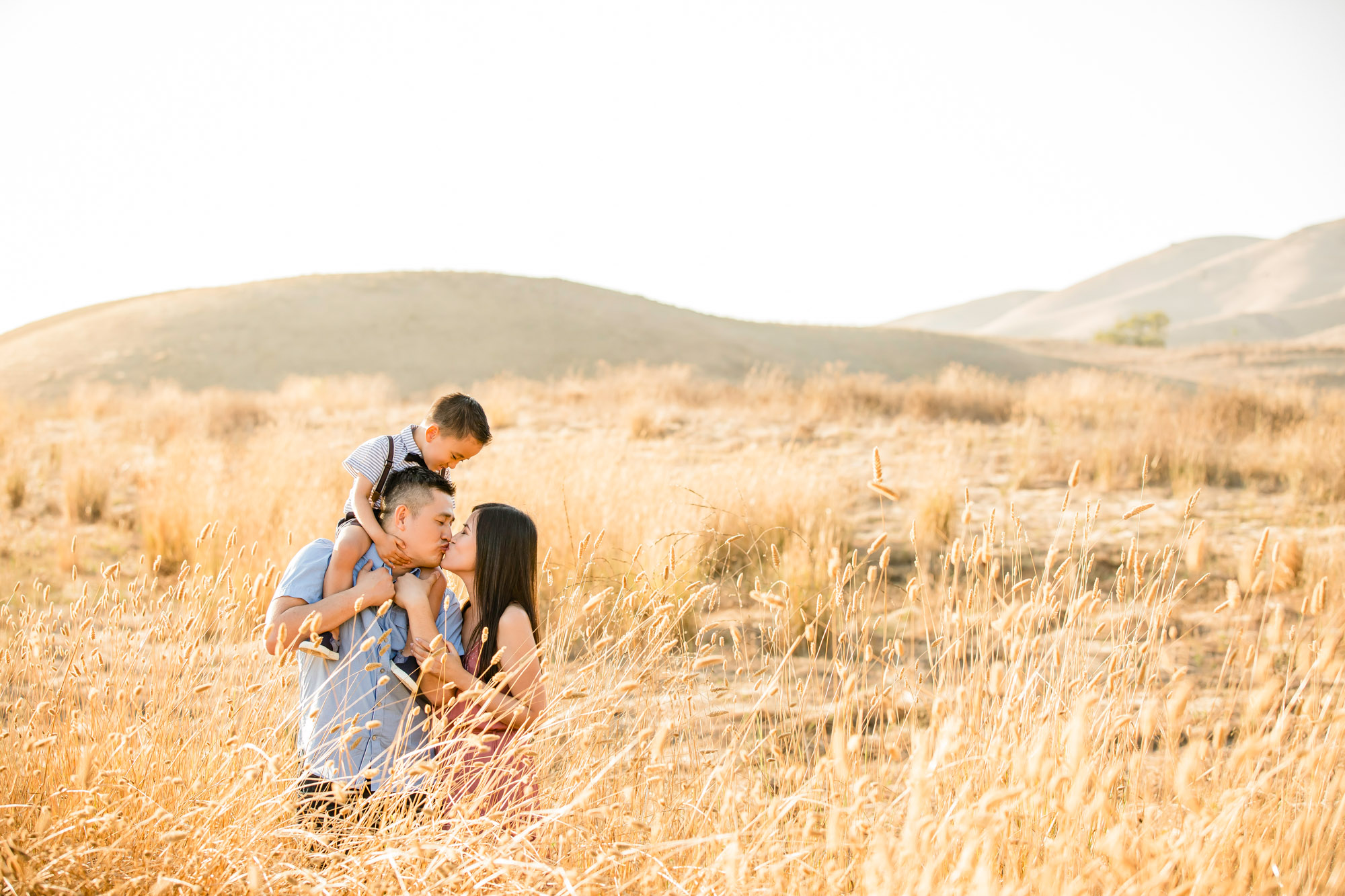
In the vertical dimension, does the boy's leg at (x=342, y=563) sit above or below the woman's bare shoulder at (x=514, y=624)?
above

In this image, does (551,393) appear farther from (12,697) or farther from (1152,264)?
(1152,264)

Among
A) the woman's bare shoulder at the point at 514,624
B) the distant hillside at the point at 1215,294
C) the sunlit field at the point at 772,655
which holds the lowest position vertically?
the sunlit field at the point at 772,655

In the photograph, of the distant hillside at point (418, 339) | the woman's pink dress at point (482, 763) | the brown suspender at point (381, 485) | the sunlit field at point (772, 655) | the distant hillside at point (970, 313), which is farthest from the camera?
the distant hillside at point (970, 313)

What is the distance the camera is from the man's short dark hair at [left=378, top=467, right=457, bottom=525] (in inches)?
88.5

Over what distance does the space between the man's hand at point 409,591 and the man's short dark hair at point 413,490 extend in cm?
19

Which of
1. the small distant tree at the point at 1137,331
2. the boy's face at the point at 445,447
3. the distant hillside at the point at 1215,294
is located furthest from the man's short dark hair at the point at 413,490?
the distant hillside at the point at 1215,294

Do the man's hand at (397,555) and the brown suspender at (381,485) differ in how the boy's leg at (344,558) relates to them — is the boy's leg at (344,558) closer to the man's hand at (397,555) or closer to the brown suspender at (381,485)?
the man's hand at (397,555)

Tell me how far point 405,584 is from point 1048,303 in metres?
182

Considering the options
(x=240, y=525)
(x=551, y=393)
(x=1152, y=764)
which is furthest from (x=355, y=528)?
(x=551, y=393)

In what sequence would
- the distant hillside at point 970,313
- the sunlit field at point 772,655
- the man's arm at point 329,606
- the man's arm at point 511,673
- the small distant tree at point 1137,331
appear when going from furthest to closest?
the distant hillside at point 970,313, the small distant tree at point 1137,331, the man's arm at point 329,606, the man's arm at point 511,673, the sunlit field at point 772,655

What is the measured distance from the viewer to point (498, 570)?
Answer: 2.21 m

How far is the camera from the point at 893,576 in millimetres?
5699

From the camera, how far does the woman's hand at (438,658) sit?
5.37ft

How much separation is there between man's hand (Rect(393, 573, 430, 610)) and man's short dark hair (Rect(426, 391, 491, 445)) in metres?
0.97
